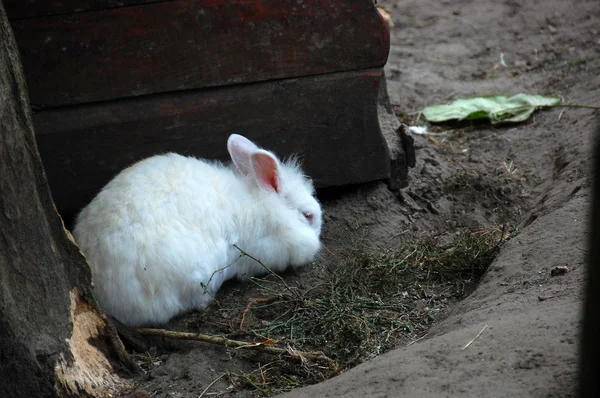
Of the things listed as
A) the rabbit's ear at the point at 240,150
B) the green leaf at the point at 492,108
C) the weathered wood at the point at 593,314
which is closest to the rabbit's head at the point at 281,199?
the rabbit's ear at the point at 240,150

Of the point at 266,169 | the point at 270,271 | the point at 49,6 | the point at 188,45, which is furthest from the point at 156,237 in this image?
the point at 49,6

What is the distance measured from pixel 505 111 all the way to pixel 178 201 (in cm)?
327

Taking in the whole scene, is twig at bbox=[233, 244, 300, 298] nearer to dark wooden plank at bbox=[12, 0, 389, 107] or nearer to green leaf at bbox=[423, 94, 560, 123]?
dark wooden plank at bbox=[12, 0, 389, 107]

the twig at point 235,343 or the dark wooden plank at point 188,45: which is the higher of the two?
the dark wooden plank at point 188,45

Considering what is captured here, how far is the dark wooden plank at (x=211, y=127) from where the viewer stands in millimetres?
4316

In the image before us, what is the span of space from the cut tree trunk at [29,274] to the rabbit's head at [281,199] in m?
1.35

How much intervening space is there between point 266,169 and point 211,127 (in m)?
0.46

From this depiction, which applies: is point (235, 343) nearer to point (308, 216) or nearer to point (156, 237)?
point (156, 237)

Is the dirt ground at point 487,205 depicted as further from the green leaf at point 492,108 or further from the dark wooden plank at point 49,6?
the dark wooden plank at point 49,6

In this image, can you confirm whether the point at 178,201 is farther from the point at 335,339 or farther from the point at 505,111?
the point at 505,111

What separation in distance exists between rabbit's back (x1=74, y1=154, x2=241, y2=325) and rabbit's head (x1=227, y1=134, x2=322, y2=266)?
23 cm

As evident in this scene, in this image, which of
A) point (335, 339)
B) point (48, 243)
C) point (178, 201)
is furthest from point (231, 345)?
point (48, 243)

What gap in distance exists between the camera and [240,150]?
4234mm

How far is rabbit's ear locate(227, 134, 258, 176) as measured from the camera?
4.21 metres
